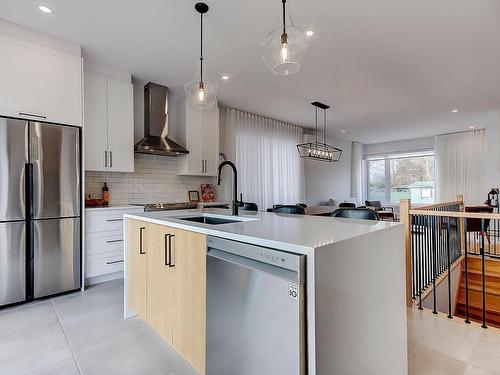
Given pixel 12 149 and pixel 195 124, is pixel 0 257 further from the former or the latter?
pixel 195 124

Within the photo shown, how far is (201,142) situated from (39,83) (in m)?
2.22

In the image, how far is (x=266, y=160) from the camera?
5.82 m

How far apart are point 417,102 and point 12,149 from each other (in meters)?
5.79

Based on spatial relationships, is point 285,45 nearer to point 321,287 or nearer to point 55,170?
point 321,287

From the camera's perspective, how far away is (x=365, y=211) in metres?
2.11

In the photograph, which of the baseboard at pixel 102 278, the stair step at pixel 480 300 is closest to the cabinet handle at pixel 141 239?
the baseboard at pixel 102 278

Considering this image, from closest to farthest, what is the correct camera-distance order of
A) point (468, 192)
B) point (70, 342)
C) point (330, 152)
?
1. point (70, 342)
2. point (330, 152)
3. point (468, 192)

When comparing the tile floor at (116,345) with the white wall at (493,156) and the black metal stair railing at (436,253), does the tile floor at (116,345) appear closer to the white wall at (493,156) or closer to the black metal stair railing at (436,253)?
the black metal stair railing at (436,253)

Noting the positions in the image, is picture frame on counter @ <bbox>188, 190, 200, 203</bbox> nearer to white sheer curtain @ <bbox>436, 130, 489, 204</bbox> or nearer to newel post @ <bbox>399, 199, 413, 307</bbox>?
newel post @ <bbox>399, 199, 413, 307</bbox>

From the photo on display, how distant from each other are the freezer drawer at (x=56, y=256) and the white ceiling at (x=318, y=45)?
6.49 feet

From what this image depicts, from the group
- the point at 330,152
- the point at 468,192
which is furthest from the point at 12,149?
the point at 468,192

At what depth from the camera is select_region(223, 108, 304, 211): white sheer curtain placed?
17.5ft

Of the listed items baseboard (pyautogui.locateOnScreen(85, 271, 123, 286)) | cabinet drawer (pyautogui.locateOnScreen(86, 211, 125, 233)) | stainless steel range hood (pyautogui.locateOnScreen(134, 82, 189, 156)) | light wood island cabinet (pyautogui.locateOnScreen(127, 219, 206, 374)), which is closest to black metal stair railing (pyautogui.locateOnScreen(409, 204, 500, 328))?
light wood island cabinet (pyautogui.locateOnScreen(127, 219, 206, 374))

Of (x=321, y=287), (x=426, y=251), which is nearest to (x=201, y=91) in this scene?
(x=321, y=287)
